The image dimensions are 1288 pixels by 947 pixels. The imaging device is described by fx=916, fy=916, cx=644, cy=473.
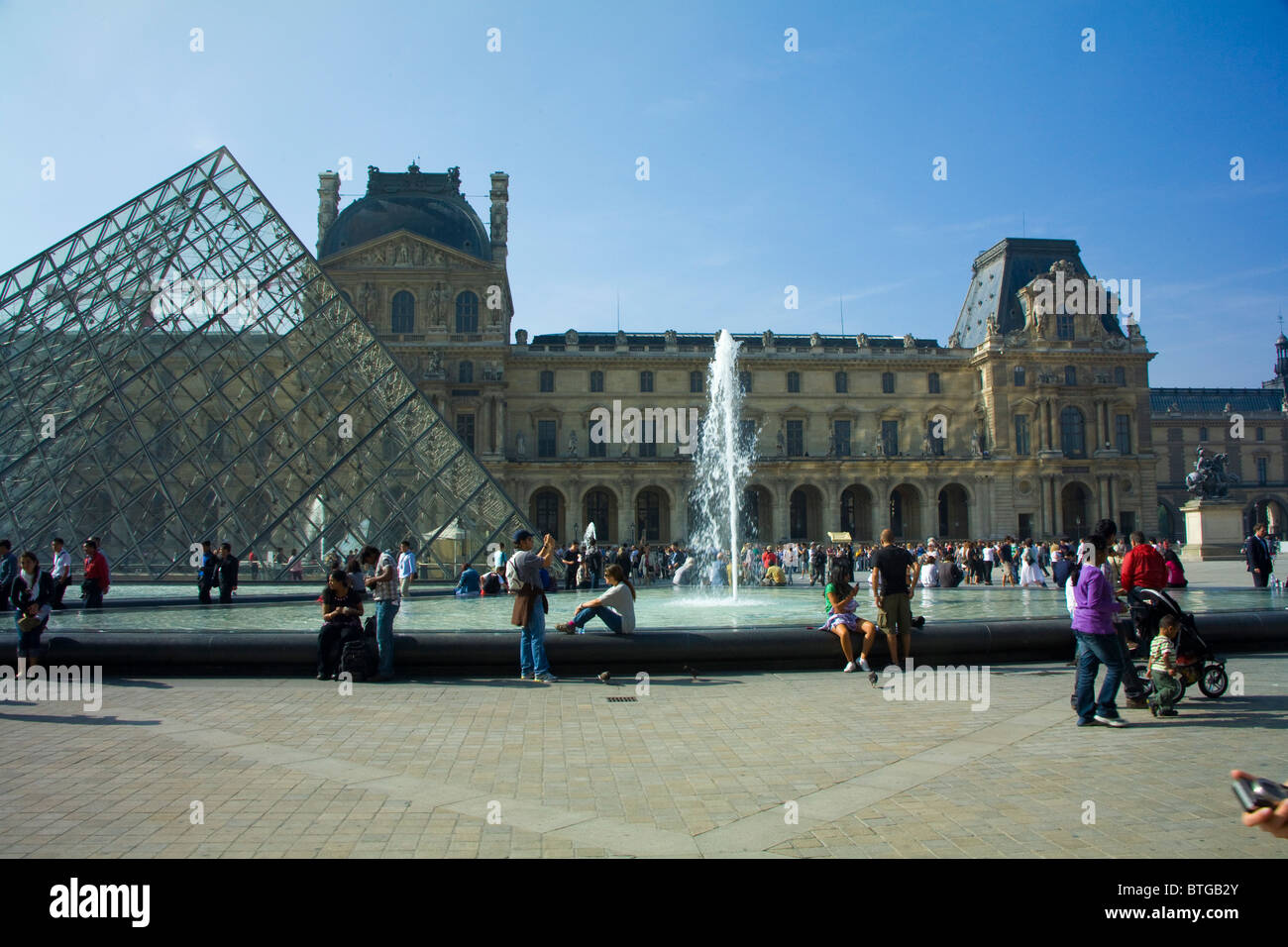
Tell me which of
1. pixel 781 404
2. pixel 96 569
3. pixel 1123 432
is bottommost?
pixel 96 569

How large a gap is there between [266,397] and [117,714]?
11.3 m

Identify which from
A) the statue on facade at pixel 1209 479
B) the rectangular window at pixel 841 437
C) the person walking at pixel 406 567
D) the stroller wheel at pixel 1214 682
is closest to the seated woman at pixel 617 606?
the stroller wheel at pixel 1214 682

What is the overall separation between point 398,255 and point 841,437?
1034 inches

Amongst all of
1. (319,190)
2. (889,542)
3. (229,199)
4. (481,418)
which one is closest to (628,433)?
(481,418)

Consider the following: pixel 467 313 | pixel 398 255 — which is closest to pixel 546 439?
pixel 467 313

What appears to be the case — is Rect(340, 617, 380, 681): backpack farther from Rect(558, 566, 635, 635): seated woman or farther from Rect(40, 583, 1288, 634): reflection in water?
Rect(558, 566, 635, 635): seated woman

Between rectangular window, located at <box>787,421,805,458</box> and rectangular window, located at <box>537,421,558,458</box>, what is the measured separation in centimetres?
1331

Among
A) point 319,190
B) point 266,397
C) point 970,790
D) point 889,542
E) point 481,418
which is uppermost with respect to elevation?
point 319,190

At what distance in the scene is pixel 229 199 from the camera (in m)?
19.5

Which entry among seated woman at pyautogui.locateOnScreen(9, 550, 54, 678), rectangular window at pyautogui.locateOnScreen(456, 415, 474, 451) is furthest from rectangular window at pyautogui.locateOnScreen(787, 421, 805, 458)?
seated woman at pyautogui.locateOnScreen(9, 550, 54, 678)

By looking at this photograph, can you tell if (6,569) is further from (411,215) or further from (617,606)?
→ (411,215)

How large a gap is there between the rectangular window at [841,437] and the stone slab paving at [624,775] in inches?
1793

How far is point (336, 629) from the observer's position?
318 inches
